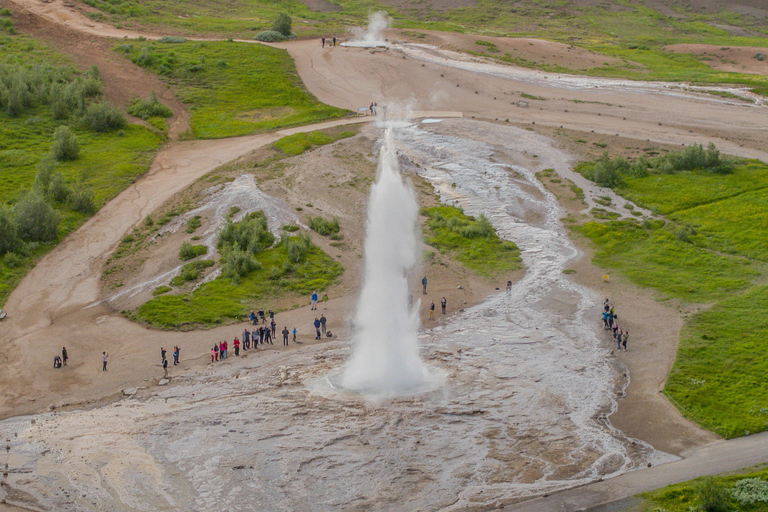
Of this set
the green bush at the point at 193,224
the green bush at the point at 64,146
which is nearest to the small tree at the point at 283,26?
the green bush at the point at 64,146

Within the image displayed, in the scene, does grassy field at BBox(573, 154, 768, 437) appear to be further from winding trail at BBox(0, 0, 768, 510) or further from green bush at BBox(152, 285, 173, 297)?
green bush at BBox(152, 285, 173, 297)

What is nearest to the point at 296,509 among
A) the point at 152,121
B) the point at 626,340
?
the point at 626,340

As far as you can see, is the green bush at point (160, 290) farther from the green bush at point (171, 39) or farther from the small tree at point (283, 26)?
the small tree at point (283, 26)

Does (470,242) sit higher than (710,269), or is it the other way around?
(710,269)

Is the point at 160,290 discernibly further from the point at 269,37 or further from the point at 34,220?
the point at 269,37

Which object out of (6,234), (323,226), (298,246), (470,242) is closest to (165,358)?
(298,246)

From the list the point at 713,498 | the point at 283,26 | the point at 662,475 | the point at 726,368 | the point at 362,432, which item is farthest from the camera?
the point at 283,26
